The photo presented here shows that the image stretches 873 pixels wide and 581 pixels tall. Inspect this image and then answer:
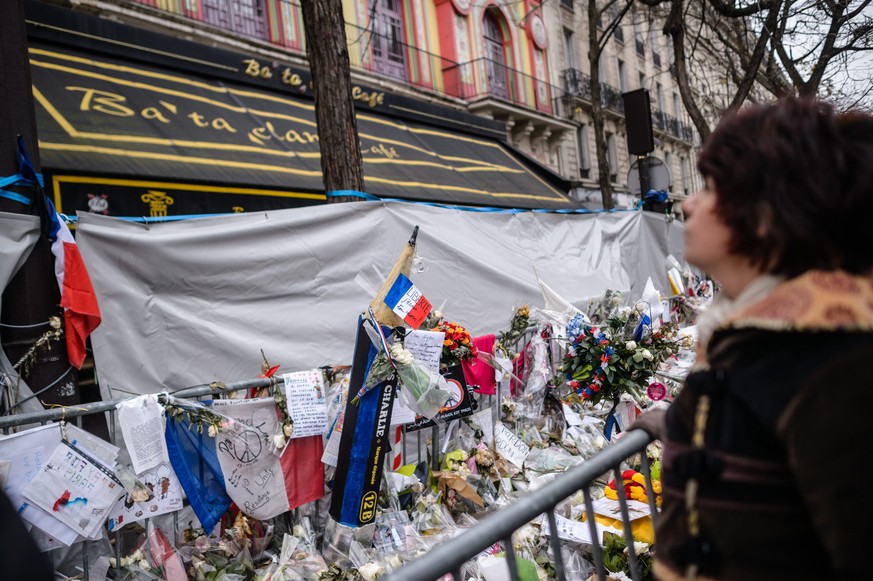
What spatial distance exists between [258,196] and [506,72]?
40.2ft

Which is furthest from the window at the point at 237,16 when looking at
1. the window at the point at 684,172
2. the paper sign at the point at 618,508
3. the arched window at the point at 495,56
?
the window at the point at 684,172

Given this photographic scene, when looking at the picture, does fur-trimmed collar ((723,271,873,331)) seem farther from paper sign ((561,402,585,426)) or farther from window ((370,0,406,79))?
window ((370,0,406,79))

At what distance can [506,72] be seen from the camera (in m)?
18.4

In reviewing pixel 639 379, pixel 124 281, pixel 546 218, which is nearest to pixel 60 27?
pixel 124 281

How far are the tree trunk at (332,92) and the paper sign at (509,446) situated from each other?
232 cm

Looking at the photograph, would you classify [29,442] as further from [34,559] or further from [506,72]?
[506,72]

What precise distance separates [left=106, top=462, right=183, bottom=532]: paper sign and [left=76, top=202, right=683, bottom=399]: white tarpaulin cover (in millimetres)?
794

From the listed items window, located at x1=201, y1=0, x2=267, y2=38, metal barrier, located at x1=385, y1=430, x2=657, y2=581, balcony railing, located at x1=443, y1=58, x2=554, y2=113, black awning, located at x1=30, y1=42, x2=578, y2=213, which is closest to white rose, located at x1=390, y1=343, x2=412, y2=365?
metal barrier, located at x1=385, y1=430, x2=657, y2=581

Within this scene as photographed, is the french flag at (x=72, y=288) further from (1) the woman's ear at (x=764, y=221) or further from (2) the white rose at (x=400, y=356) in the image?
(1) the woman's ear at (x=764, y=221)

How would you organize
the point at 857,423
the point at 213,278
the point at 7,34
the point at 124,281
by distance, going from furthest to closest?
the point at 213,278, the point at 124,281, the point at 7,34, the point at 857,423

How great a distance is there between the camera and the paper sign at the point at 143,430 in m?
3.31

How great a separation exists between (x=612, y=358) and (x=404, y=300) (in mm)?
1688

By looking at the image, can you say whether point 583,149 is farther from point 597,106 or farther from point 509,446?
point 509,446

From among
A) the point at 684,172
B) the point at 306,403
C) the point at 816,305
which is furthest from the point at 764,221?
the point at 684,172
